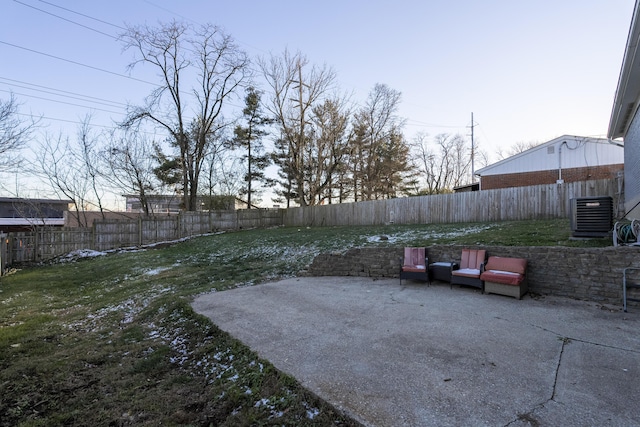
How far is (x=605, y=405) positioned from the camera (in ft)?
7.86

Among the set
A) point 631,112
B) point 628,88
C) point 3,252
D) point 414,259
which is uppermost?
point 628,88

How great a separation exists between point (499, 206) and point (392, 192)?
1683 cm

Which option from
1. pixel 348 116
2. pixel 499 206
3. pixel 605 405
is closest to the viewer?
pixel 605 405

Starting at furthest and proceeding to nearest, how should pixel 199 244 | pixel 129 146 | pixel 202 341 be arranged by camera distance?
pixel 129 146 → pixel 199 244 → pixel 202 341

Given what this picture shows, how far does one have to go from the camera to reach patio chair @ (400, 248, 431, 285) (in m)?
6.78

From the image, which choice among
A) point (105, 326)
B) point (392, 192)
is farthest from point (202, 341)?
point (392, 192)

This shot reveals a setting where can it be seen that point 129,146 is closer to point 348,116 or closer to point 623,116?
point 348,116

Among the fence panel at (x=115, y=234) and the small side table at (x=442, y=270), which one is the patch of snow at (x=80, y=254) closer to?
the fence panel at (x=115, y=234)

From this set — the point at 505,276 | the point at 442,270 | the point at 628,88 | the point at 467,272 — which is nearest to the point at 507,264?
the point at 505,276

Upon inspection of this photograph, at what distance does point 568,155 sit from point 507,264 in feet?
50.7

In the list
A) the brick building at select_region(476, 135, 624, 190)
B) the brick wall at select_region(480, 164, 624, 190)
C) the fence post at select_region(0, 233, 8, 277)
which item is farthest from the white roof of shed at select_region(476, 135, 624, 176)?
the fence post at select_region(0, 233, 8, 277)

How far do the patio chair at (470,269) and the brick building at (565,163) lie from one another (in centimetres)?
1296

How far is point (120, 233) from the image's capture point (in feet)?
55.8

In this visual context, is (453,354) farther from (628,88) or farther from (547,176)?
(547,176)
